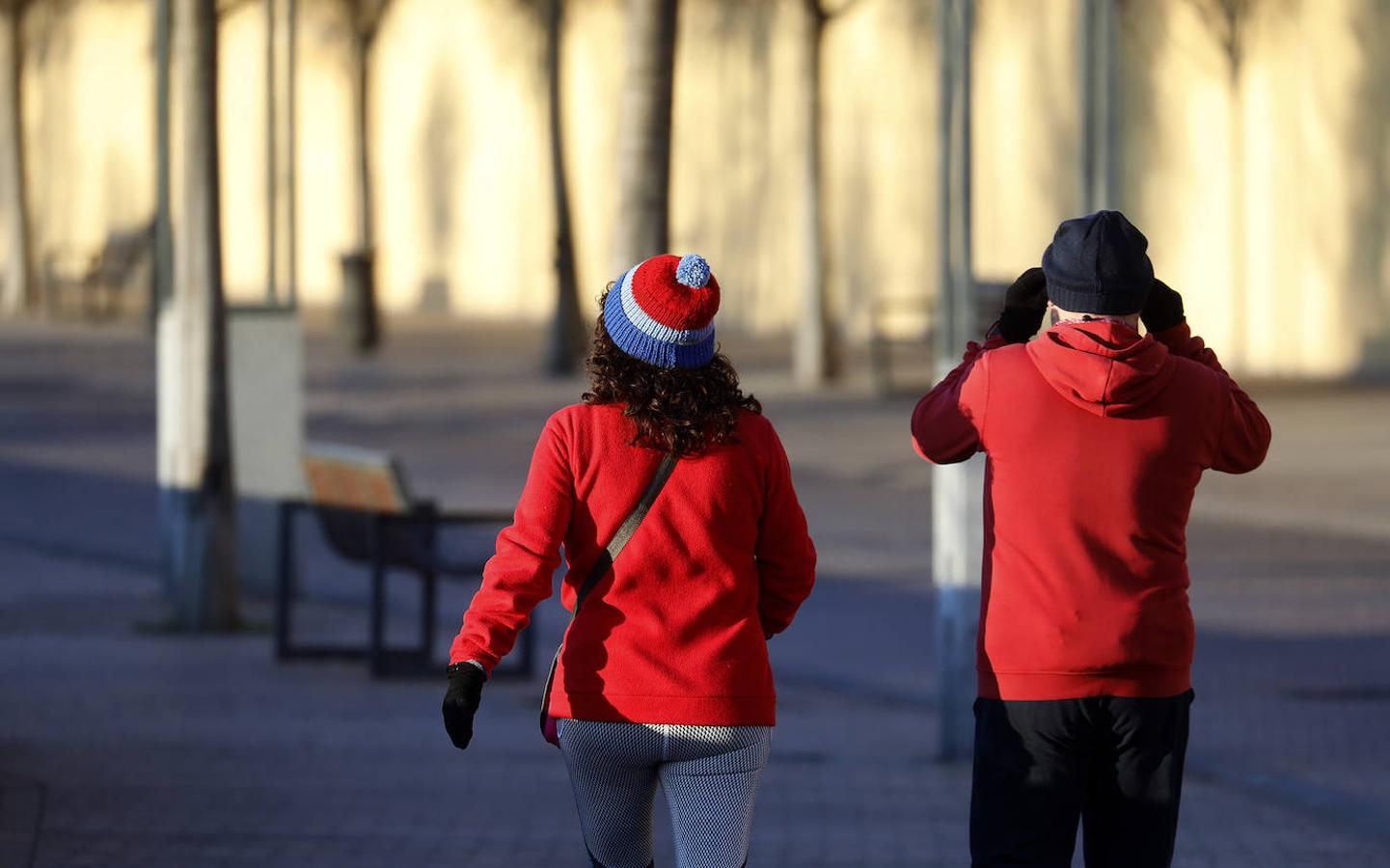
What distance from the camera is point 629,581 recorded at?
4.08 metres

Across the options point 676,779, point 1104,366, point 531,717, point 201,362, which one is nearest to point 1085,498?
point 1104,366

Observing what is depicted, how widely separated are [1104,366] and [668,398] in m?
0.71

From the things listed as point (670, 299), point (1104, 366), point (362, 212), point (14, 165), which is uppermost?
point (14, 165)

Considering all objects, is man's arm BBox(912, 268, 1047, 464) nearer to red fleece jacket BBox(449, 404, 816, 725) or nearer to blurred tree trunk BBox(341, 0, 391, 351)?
red fleece jacket BBox(449, 404, 816, 725)

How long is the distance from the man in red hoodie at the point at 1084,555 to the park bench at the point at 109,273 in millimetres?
31215

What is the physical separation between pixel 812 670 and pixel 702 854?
5805mm

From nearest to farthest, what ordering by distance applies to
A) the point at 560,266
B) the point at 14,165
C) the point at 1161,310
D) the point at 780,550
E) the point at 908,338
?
the point at 780,550, the point at 1161,310, the point at 908,338, the point at 560,266, the point at 14,165

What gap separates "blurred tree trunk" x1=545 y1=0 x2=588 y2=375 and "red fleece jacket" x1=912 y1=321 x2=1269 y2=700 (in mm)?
21797

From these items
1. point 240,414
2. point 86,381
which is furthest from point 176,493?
point 86,381

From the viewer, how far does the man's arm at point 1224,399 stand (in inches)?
165

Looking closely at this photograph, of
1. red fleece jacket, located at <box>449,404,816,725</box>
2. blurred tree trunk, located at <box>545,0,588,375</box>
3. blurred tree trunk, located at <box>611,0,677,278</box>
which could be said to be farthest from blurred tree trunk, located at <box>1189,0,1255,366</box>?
red fleece jacket, located at <box>449,404,816,725</box>

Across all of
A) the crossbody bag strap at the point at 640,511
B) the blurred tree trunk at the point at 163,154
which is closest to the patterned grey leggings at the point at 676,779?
the crossbody bag strap at the point at 640,511

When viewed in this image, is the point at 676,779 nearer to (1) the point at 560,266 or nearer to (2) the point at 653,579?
(2) the point at 653,579

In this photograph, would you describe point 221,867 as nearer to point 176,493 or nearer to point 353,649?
point 353,649
